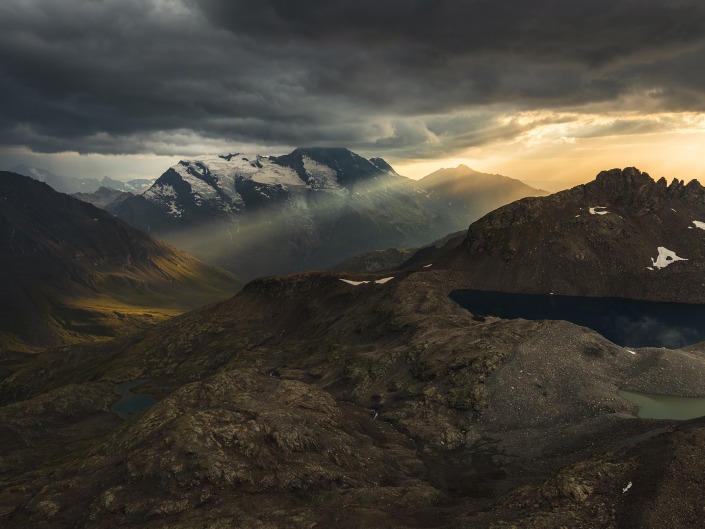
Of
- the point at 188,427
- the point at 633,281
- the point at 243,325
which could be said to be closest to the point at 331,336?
the point at 243,325

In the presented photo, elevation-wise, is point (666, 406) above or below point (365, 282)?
below

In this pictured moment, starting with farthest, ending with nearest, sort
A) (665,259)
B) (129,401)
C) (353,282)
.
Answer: (665,259), (353,282), (129,401)

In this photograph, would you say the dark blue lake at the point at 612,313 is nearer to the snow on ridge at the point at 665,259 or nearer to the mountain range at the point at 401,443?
the snow on ridge at the point at 665,259

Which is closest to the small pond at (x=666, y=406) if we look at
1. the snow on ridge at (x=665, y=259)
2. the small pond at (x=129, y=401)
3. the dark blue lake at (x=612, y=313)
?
the dark blue lake at (x=612, y=313)

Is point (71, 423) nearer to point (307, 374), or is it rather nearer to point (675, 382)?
point (307, 374)

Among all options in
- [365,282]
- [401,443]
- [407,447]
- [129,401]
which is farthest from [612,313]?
[129,401]

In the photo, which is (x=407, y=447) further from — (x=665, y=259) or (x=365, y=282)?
(x=665, y=259)

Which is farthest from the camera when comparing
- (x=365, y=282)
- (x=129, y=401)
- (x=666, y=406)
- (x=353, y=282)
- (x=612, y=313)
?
(x=353, y=282)
